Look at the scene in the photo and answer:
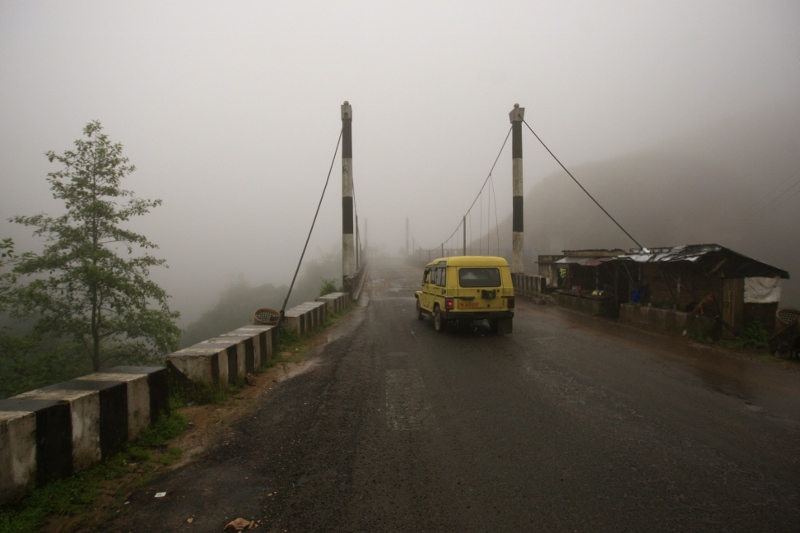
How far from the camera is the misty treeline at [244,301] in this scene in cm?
5938

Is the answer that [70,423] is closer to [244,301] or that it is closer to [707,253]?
[707,253]

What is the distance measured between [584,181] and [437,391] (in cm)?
9761

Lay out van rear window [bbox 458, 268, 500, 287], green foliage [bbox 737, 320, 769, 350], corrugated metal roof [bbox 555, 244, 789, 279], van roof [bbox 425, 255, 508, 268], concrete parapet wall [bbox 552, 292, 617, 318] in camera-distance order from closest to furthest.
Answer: green foliage [bbox 737, 320, 769, 350], corrugated metal roof [bbox 555, 244, 789, 279], van rear window [bbox 458, 268, 500, 287], van roof [bbox 425, 255, 508, 268], concrete parapet wall [bbox 552, 292, 617, 318]

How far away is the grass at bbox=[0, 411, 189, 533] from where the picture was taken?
3260mm

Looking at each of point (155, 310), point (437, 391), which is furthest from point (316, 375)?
point (155, 310)

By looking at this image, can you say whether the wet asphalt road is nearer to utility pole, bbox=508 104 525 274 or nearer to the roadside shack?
the roadside shack

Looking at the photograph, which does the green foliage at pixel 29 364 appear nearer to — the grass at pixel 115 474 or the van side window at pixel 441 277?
the grass at pixel 115 474

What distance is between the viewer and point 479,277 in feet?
38.9

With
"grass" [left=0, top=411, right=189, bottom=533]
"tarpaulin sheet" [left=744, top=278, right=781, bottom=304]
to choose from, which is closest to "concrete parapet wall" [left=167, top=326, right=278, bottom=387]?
"grass" [left=0, top=411, right=189, bottom=533]

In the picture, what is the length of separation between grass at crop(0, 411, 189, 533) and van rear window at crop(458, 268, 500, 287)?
8.11 metres

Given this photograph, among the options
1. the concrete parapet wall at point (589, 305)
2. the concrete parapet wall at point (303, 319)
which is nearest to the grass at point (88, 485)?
the concrete parapet wall at point (303, 319)

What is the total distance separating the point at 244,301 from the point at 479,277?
216 feet

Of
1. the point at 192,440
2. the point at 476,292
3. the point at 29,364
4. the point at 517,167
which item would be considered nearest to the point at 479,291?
the point at 476,292

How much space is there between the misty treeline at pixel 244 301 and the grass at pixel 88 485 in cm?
5013
